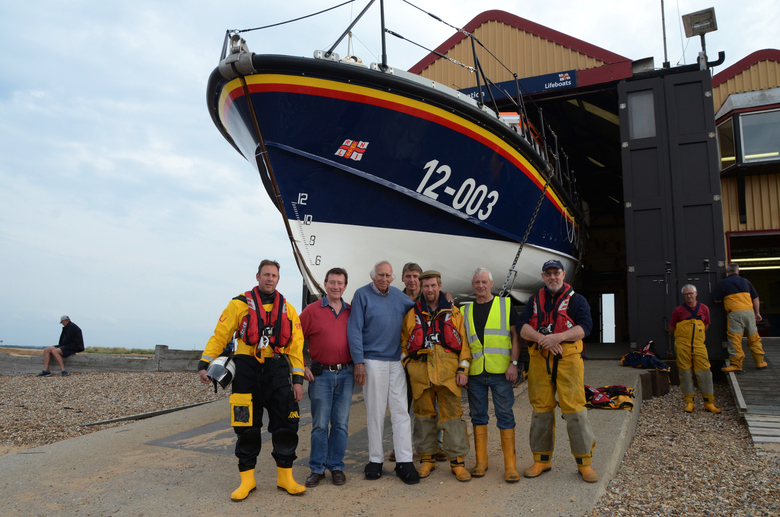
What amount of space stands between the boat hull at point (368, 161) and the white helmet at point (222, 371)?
2.27 m

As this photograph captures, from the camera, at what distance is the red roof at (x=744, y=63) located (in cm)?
920

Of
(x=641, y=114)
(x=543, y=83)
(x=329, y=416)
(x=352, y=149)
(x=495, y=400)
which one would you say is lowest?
(x=329, y=416)

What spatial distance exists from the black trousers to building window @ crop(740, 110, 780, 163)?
8.53m

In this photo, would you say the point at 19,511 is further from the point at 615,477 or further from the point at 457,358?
the point at 615,477

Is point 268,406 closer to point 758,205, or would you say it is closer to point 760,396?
point 760,396

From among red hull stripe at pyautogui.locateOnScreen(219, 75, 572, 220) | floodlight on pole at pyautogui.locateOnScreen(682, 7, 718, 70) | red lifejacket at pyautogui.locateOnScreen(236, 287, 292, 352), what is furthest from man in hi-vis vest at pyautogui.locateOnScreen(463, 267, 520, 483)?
floodlight on pole at pyautogui.locateOnScreen(682, 7, 718, 70)

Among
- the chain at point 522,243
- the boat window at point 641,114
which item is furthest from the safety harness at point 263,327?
the boat window at point 641,114

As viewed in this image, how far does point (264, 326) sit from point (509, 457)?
1587 millimetres

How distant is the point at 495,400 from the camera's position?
2920 millimetres

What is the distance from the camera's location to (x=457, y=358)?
3.00m

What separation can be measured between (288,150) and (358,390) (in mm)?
2830

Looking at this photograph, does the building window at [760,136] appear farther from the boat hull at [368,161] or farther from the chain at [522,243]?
the boat hull at [368,161]

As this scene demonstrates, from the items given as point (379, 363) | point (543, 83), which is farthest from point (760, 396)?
point (543, 83)

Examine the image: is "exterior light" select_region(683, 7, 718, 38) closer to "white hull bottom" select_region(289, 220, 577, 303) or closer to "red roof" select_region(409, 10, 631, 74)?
"red roof" select_region(409, 10, 631, 74)
